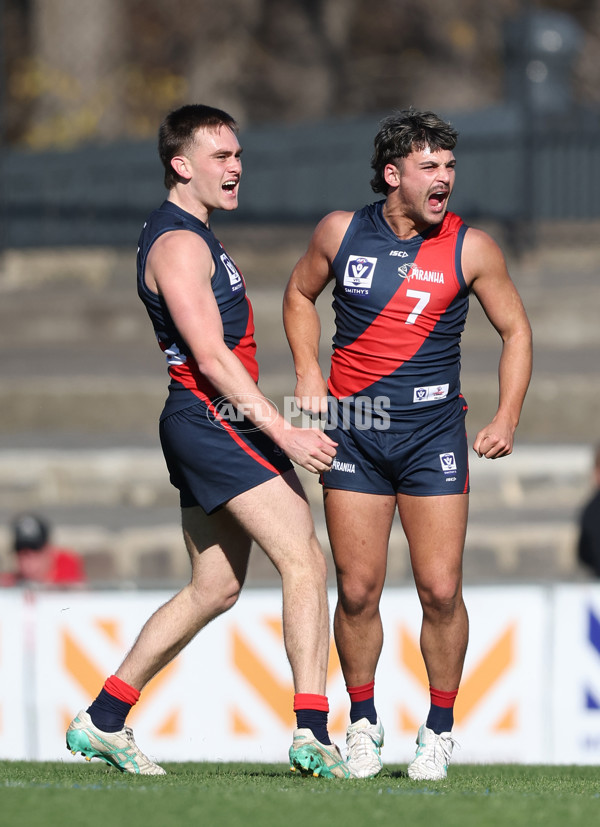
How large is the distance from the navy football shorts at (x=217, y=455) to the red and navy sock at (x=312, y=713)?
741mm

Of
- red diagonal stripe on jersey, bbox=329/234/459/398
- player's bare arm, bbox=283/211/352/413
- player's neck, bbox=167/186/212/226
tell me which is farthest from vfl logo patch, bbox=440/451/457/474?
player's neck, bbox=167/186/212/226

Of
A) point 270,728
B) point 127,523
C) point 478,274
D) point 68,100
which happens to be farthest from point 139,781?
point 68,100

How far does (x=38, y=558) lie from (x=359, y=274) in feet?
16.9

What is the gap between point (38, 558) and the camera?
945 cm

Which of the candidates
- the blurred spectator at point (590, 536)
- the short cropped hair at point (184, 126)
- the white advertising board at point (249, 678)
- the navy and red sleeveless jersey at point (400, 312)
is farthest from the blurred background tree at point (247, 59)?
the navy and red sleeveless jersey at point (400, 312)

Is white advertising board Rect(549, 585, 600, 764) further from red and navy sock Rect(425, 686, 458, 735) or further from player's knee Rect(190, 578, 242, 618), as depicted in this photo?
player's knee Rect(190, 578, 242, 618)

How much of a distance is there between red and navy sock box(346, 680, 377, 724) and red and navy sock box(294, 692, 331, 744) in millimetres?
443

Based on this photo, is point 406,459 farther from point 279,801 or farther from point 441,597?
point 279,801

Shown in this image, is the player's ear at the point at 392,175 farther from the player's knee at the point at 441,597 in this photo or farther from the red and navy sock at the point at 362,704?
the red and navy sock at the point at 362,704

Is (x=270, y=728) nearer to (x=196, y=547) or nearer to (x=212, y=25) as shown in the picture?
(x=196, y=547)

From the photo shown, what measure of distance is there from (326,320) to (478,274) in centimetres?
1049

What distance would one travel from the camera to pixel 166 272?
4.72m

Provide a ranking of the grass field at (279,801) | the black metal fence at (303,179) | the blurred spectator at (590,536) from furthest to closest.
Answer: the black metal fence at (303,179) → the blurred spectator at (590,536) → the grass field at (279,801)

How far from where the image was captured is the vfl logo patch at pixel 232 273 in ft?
16.1
